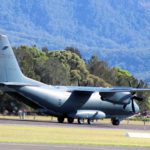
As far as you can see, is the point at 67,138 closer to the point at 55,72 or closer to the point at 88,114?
the point at 88,114

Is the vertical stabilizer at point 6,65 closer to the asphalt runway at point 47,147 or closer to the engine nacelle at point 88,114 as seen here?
the engine nacelle at point 88,114

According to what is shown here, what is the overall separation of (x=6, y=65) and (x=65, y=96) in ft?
26.3

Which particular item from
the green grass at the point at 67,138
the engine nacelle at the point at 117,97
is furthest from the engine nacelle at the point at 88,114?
the green grass at the point at 67,138

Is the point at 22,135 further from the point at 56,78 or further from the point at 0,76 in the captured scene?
the point at 56,78

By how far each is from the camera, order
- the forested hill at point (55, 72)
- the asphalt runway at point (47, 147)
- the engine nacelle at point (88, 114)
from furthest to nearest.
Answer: the forested hill at point (55, 72), the engine nacelle at point (88, 114), the asphalt runway at point (47, 147)

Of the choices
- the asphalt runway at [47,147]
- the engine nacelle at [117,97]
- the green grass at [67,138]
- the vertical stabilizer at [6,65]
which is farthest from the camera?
the engine nacelle at [117,97]

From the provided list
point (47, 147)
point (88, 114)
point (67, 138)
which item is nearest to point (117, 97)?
point (88, 114)

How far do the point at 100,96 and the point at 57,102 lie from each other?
643cm

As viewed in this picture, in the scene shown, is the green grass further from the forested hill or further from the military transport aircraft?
the forested hill

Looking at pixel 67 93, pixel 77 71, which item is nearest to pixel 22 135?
pixel 67 93

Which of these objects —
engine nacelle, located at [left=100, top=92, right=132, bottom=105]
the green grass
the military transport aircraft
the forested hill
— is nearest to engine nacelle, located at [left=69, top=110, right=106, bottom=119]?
the military transport aircraft

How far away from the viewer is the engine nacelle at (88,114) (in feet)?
184

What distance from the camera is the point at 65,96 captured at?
5522cm

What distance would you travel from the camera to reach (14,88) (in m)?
51.2
